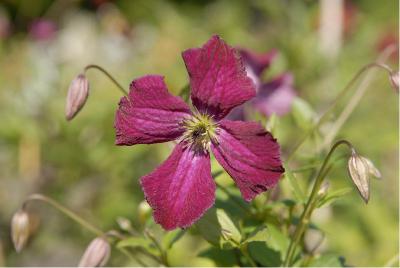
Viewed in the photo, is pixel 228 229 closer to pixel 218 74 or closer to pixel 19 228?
pixel 218 74

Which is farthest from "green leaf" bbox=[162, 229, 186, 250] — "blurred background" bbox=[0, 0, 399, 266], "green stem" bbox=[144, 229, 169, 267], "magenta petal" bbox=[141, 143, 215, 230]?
"blurred background" bbox=[0, 0, 399, 266]

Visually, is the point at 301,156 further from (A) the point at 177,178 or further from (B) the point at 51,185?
(B) the point at 51,185

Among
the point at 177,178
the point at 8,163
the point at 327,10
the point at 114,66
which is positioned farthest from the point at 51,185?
the point at 177,178

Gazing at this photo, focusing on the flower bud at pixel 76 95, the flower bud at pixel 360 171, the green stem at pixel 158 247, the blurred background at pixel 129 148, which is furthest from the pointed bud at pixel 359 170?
the blurred background at pixel 129 148

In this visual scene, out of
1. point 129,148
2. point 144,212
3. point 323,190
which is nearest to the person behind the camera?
point 323,190

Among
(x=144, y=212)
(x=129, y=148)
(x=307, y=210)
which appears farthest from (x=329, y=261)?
(x=129, y=148)

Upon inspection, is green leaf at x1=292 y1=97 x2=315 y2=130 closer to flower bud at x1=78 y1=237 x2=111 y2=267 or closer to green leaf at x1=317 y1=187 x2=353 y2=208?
green leaf at x1=317 y1=187 x2=353 y2=208
